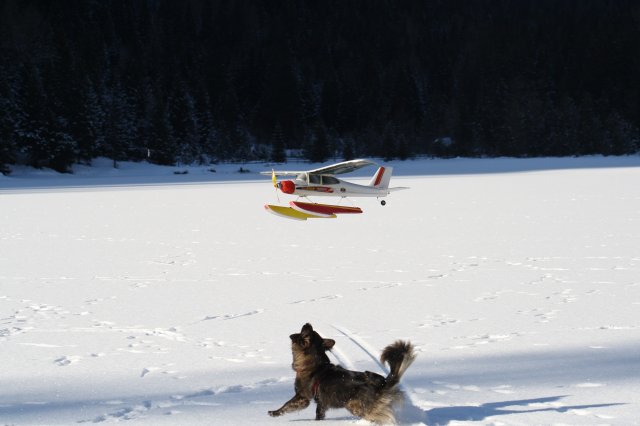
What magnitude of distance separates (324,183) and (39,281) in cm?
767

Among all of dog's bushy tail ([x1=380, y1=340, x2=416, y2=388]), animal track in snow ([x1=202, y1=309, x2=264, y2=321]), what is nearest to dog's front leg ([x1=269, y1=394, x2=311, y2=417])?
dog's bushy tail ([x1=380, y1=340, x2=416, y2=388])

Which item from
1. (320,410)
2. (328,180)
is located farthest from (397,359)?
(328,180)

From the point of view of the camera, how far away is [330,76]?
117875 millimetres

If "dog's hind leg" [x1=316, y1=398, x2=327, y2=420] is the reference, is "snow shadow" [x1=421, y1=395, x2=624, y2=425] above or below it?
below

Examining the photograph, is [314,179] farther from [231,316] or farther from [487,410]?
[487,410]

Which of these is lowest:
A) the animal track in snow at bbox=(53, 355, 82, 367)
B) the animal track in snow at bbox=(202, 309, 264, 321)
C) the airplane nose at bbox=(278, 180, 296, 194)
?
the animal track in snow at bbox=(53, 355, 82, 367)

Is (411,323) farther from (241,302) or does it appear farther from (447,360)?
(241,302)

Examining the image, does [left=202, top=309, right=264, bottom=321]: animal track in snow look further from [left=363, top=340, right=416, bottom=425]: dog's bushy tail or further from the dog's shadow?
[left=363, top=340, right=416, bottom=425]: dog's bushy tail

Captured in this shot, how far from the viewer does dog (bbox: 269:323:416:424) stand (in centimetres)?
377

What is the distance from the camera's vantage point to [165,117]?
6319 cm

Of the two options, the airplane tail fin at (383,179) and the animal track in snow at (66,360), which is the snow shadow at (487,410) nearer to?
the animal track in snow at (66,360)

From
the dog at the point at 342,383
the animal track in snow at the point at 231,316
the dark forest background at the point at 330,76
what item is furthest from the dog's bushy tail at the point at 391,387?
the dark forest background at the point at 330,76

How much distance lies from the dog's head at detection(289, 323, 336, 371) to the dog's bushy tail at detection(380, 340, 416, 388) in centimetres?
37

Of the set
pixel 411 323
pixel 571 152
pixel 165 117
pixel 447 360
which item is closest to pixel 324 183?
pixel 411 323
